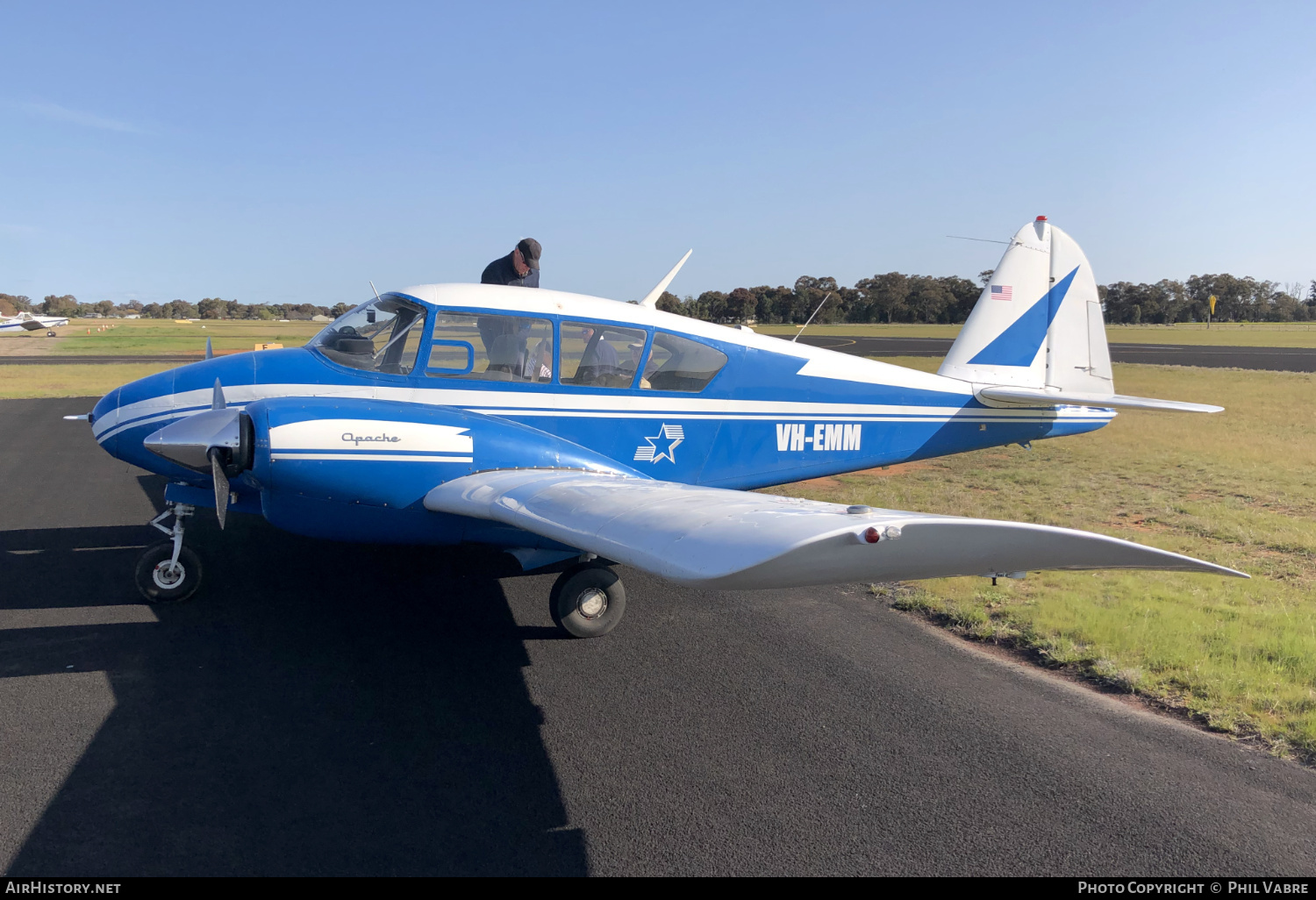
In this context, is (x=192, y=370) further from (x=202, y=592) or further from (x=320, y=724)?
(x=320, y=724)

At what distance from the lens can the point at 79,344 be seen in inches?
1849

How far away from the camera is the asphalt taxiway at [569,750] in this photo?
10.5 ft


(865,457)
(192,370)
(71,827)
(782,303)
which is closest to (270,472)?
(192,370)

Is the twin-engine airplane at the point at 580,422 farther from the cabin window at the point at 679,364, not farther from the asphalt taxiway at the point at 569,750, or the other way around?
the asphalt taxiway at the point at 569,750

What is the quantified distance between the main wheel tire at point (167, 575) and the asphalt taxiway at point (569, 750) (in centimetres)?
11

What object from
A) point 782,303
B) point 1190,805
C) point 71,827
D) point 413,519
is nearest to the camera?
point 71,827

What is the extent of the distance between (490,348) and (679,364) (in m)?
1.64

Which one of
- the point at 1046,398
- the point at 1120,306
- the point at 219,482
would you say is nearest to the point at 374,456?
the point at 219,482

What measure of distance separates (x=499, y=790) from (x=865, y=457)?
5136mm

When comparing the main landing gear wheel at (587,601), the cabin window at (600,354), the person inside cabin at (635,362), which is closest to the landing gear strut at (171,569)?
the main landing gear wheel at (587,601)

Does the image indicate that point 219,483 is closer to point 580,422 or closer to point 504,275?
point 580,422

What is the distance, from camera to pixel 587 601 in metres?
5.64

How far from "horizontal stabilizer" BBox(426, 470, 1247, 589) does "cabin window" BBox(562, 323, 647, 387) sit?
2.83 m
